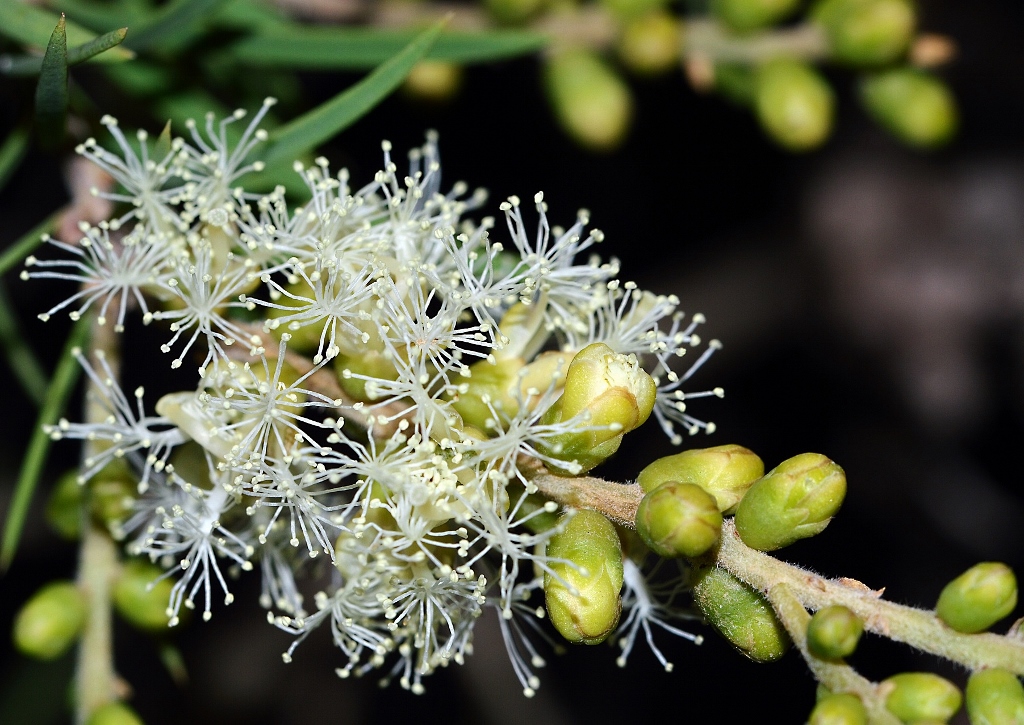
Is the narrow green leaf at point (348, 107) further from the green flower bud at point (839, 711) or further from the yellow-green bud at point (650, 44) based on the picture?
the green flower bud at point (839, 711)

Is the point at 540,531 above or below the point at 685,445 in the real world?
above

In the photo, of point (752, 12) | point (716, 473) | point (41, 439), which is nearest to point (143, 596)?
point (41, 439)

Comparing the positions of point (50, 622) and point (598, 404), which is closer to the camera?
point (598, 404)

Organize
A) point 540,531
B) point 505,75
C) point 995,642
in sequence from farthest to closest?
1. point 505,75
2. point 540,531
3. point 995,642

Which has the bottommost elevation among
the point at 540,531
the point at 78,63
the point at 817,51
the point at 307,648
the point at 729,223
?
the point at 307,648

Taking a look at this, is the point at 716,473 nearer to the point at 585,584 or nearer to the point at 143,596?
the point at 585,584

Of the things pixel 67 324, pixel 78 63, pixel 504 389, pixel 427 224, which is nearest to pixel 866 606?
pixel 504 389

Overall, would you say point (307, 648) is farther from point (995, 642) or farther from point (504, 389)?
point (995, 642)
